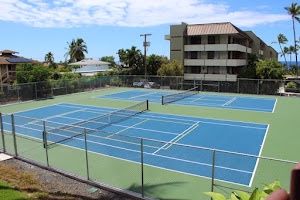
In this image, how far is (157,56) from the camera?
187 ft

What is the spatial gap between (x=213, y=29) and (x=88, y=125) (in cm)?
3703

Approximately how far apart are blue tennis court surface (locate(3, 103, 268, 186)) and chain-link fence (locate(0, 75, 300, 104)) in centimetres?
626

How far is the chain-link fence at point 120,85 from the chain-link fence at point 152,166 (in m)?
17.2

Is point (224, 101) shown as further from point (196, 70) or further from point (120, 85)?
point (196, 70)

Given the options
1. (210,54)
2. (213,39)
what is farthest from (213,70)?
(213,39)

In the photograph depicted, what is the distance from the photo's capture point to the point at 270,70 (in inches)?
1661

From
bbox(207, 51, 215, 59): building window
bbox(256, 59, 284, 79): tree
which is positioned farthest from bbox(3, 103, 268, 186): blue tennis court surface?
bbox(207, 51, 215, 59): building window

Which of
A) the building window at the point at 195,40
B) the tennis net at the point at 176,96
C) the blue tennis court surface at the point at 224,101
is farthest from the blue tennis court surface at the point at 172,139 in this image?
the building window at the point at 195,40

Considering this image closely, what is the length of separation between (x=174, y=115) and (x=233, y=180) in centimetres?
1328

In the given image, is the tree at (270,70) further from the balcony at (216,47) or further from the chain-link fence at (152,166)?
the chain-link fence at (152,166)

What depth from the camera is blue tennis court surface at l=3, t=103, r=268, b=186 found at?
→ 13.1 metres

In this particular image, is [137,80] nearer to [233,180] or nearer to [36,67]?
[36,67]

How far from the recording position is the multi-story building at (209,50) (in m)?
49.5

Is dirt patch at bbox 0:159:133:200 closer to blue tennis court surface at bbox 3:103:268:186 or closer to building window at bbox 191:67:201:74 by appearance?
blue tennis court surface at bbox 3:103:268:186
